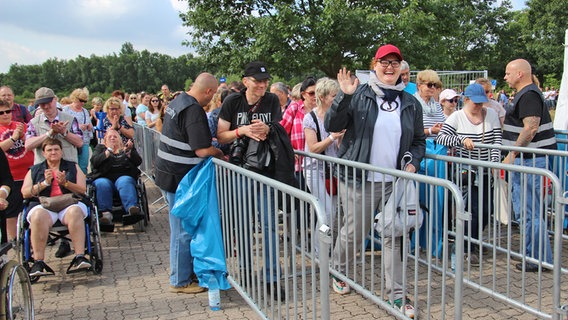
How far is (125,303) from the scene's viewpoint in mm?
4457

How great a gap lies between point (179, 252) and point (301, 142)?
1.77 metres

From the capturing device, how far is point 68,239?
524 cm

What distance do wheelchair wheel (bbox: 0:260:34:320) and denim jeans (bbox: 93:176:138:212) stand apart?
113 inches

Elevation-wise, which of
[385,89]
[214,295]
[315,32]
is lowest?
[214,295]

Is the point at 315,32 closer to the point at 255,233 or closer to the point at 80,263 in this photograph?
the point at 80,263

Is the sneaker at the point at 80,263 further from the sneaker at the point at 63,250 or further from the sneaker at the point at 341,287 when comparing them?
the sneaker at the point at 341,287

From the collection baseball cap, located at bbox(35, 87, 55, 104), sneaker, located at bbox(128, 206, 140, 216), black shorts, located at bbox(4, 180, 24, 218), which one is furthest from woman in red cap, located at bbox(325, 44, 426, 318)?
baseball cap, located at bbox(35, 87, 55, 104)

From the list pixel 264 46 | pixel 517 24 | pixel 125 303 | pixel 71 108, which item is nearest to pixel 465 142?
pixel 125 303

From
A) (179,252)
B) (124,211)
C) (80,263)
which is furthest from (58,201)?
(179,252)

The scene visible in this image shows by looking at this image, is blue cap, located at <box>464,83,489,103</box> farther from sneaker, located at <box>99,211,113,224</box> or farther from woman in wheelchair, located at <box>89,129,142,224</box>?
sneaker, located at <box>99,211,113,224</box>

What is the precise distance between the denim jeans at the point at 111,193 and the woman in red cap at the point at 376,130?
11.2 feet

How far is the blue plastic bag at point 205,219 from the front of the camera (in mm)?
4102

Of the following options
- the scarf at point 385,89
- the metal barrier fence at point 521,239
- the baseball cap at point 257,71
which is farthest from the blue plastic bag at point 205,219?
the metal barrier fence at point 521,239

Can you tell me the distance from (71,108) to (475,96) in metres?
6.67
